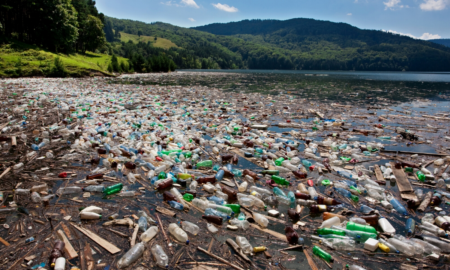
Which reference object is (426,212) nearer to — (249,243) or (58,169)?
(249,243)

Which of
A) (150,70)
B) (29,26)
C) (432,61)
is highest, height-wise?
(432,61)

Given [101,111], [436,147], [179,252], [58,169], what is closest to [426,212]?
[179,252]

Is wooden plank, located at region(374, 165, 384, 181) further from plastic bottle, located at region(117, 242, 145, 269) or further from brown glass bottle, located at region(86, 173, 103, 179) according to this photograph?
brown glass bottle, located at region(86, 173, 103, 179)

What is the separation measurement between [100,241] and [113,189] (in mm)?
1372

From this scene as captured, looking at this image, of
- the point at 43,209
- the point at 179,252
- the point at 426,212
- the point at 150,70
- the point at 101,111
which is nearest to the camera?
the point at 179,252

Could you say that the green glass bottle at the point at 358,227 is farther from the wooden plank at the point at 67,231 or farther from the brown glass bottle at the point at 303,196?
the wooden plank at the point at 67,231

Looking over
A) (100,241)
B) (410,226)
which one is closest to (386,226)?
(410,226)

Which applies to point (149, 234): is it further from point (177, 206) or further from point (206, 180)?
point (206, 180)

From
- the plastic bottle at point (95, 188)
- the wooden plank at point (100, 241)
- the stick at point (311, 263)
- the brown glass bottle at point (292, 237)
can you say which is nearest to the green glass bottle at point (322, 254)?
the stick at point (311, 263)

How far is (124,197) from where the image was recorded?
4.04 metres

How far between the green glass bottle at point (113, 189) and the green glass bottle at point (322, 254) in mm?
3472

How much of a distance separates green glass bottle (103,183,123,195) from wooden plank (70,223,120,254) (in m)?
0.94

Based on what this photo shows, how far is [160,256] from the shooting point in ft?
8.79

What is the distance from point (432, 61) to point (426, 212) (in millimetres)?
237131
